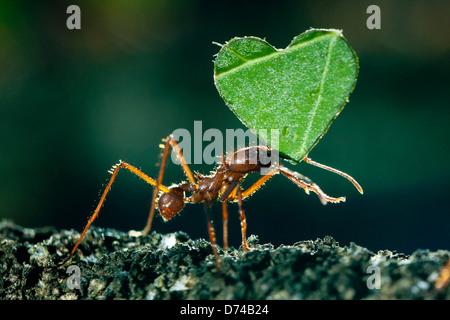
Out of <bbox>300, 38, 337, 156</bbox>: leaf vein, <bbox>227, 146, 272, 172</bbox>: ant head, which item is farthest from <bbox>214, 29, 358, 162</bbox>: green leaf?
<bbox>227, 146, 272, 172</bbox>: ant head

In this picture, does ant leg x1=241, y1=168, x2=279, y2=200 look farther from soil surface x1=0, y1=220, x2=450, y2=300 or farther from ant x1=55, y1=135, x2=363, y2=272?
soil surface x1=0, y1=220, x2=450, y2=300

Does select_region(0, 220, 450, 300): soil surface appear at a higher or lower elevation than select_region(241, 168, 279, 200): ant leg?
lower

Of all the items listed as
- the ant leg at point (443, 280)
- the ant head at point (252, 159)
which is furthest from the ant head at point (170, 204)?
the ant leg at point (443, 280)

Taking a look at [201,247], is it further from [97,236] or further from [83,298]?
[97,236]

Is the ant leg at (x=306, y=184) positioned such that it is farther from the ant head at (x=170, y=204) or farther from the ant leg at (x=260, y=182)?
the ant head at (x=170, y=204)

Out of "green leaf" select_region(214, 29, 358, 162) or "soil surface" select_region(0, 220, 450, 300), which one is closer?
"soil surface" select_region(0, 220, 450, 300)

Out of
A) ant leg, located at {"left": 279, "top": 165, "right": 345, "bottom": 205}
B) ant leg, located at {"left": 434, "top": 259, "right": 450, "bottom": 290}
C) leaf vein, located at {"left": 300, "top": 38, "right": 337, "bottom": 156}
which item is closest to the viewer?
ant leg, located at {"left": 434, "top": 259, "right": 450, "bottom": 290}

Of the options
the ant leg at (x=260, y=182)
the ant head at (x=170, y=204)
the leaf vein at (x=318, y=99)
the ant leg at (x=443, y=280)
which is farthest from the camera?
the ant head at (x=170, y=204)

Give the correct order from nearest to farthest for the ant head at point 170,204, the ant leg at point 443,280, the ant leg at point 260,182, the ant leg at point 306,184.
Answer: the ant leg at point 443,280
the ant leg at point 306,184
the ant leg at point 260,182
the ant head at point 170,204

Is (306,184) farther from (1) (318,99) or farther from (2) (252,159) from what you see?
(1) (318,99)
